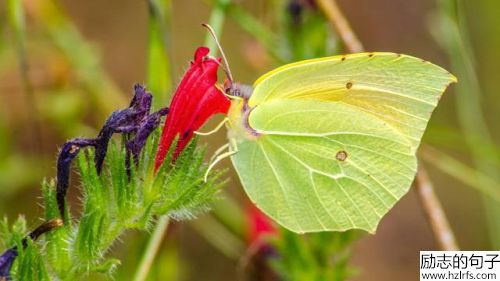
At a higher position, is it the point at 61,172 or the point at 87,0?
the point at 87,0

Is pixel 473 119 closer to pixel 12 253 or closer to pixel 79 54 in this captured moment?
pixel 79 54

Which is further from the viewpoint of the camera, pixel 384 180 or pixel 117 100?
pixel 117 100

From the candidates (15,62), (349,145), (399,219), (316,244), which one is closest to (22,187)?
(15,62)

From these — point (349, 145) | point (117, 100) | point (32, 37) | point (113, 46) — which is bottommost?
point (349, 145)

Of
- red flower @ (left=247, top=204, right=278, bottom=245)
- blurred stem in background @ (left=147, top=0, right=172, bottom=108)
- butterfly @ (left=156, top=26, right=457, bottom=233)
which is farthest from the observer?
red flower @ (left=247, top=204, right=278, bottom=245)

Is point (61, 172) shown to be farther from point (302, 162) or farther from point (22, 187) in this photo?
point (22, 187)

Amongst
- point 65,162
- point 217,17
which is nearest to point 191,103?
point 65,162

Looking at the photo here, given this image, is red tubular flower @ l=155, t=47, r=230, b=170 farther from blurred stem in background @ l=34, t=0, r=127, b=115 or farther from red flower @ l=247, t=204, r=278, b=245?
blurred stem in background @ l=34, t=0, r=127, b=115

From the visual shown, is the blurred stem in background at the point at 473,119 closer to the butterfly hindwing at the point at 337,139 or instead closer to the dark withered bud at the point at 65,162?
the butterfly hindwing at the point at 337,139

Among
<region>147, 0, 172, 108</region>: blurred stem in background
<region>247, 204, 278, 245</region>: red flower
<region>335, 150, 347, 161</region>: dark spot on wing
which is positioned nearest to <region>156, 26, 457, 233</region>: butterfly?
<region>335, 150, 347, 161</region>: dark spot on wing
